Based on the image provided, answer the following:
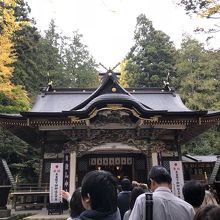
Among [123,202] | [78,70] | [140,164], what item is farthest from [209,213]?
[78,70]

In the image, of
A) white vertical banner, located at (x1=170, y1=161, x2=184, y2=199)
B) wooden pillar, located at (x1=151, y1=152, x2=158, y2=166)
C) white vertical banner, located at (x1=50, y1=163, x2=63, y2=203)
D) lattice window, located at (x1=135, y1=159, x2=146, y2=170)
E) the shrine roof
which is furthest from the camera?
the shrine roof

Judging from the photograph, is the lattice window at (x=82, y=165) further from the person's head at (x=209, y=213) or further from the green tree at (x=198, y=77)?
the green tree at (x=198, y=77)

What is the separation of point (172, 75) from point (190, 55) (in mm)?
3008

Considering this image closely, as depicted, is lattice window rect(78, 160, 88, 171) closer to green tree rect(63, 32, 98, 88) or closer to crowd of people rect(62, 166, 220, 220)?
crowd of people rect(62, 166, 220, 220)

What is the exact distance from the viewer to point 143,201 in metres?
2.53

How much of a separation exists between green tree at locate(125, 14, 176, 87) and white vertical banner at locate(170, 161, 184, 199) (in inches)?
794

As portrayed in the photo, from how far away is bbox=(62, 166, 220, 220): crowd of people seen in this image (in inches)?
69.2

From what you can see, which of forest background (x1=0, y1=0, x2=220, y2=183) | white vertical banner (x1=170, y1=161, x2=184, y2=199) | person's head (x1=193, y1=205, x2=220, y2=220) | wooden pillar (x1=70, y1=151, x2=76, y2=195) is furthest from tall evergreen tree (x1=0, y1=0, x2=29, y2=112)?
person's head (x1=193, y1=205, x2=220, y2=220)

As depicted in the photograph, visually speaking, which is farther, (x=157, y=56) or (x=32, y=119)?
(x=157, y=56)

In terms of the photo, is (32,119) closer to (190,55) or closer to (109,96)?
(109,96)

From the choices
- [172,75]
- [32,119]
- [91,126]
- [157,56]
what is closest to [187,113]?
[91,126]

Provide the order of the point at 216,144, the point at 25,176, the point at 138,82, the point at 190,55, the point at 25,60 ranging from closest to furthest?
the point at 25,176, the point at 216,144, the point at 25,60, the point at 190,55, the point at 138,82

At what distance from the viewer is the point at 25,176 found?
63.3 ft

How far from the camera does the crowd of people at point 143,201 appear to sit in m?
1.76
